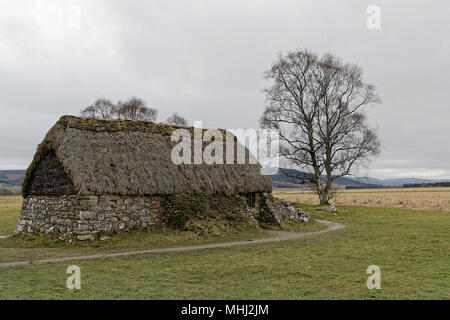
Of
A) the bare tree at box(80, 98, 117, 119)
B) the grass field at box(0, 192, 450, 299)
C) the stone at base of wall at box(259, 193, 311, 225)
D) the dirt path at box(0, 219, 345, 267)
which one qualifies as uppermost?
the bare tree at box(80, 98, 117, 119)

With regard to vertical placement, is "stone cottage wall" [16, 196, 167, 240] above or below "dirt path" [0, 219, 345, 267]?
above

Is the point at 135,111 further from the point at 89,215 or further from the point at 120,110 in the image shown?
the point at 89,215

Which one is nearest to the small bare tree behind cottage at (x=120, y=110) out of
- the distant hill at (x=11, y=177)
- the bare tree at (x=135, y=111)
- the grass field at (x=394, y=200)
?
the bare tree at (x=135, y=111)

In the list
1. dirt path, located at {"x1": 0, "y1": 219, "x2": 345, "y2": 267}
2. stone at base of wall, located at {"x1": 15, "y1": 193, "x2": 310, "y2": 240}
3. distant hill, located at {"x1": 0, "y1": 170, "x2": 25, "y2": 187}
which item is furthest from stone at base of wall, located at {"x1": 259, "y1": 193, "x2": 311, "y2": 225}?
distant hill, located at {"x1": 0, "y1": 170, "x2": 25, "y2": 187}

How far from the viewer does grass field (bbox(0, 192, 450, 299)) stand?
7871 millimetres

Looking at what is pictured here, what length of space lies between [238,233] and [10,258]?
9.90 metres

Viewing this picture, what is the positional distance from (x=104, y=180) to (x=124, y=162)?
5.45 feet

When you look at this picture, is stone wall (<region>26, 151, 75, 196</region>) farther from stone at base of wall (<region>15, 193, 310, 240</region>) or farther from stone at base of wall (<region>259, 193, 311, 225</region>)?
stone at base of wall (<region>259, 193, 311, 225</region>)

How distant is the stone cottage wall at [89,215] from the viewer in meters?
15.2

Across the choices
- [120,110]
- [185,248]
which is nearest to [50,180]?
[185,248]

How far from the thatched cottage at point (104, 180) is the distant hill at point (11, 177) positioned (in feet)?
478

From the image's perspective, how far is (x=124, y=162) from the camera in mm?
17172
